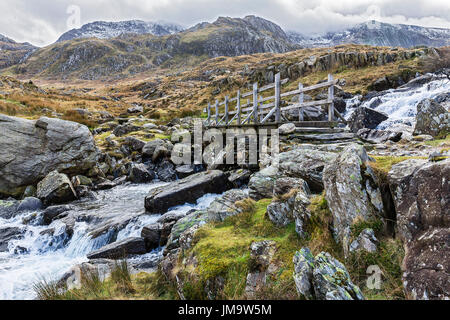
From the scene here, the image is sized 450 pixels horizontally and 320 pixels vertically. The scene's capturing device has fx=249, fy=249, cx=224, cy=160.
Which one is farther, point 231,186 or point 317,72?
point 317,72

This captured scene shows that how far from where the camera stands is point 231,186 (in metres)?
12.7

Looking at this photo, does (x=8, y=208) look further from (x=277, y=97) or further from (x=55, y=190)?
(x=277, y=97)

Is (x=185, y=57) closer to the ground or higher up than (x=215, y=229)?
higher up

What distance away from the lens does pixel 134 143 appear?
21891 millimetres

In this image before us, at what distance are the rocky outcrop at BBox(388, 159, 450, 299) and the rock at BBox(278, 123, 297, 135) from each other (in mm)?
9211

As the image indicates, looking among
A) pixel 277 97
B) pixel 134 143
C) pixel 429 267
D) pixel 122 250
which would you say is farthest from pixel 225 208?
pixel 134 143

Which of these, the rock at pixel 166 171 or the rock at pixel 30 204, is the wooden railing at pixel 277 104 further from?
the rock at pixel 30 204

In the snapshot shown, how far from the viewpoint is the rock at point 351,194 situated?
3795 millimetres

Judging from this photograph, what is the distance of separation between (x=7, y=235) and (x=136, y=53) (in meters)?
175

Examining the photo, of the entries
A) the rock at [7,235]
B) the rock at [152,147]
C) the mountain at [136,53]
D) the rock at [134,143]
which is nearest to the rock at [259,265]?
the rock at [7,235]

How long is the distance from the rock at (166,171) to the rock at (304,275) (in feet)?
47.6
